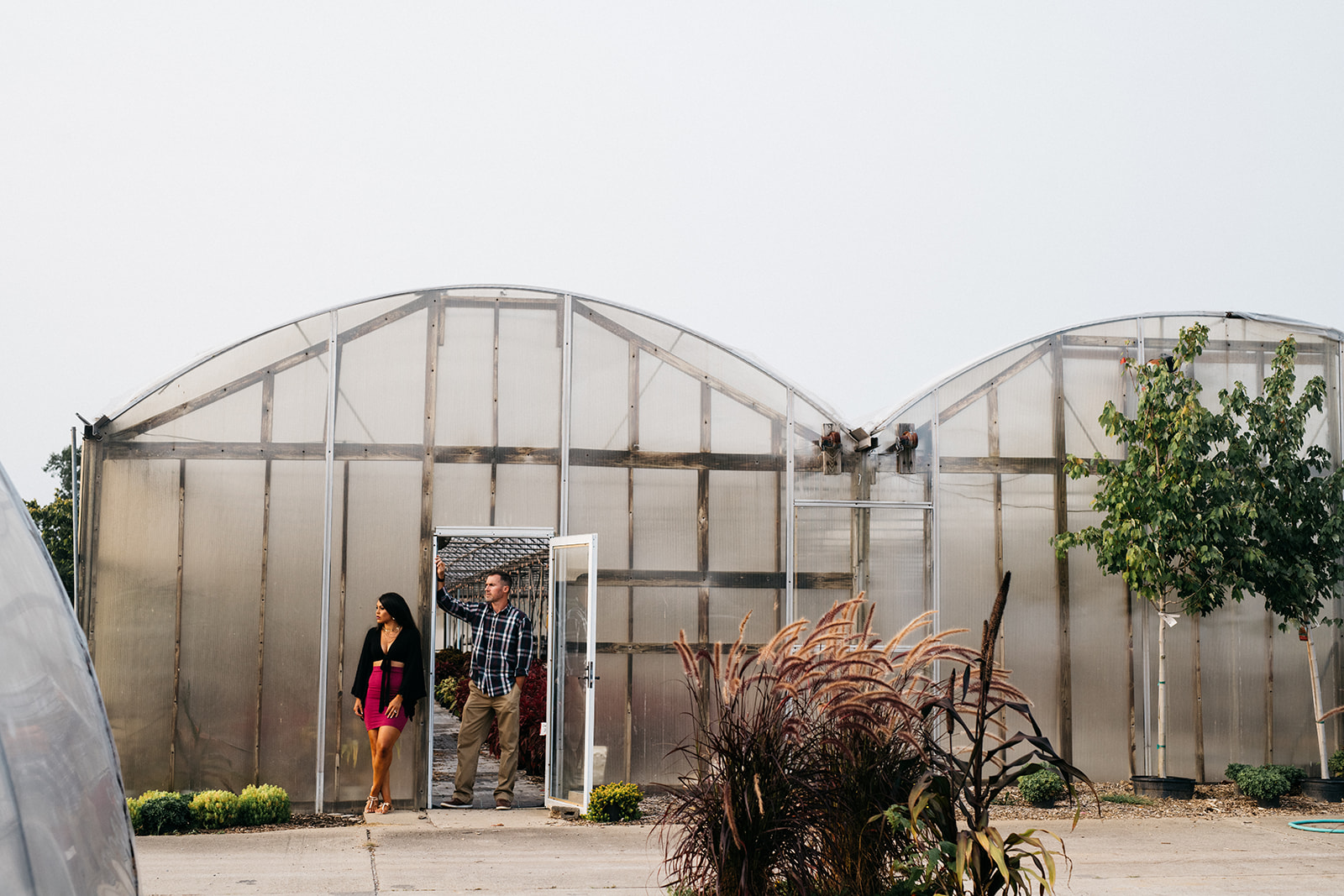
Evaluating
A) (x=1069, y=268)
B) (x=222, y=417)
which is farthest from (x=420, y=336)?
(x=1069, y=268)

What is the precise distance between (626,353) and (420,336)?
5.77 ft

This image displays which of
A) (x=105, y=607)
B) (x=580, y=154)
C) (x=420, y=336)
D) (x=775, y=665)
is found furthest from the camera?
(x=580, y=154)

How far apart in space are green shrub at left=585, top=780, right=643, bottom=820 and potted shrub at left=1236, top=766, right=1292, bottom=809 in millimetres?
5172

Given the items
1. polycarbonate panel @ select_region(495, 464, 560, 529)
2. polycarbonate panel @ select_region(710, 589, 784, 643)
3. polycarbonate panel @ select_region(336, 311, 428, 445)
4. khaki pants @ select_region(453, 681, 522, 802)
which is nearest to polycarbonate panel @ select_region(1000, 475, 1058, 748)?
polycarbonate panel @ select_region(710, 589, 784, 643)

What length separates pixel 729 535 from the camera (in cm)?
962

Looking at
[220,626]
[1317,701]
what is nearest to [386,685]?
[220,626]

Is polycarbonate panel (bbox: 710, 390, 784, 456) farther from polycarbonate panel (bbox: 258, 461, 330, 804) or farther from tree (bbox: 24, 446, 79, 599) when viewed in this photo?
tree (bbox: 24, 446, 79, 599)

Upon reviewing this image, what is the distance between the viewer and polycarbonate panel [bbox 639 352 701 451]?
9.64 metres

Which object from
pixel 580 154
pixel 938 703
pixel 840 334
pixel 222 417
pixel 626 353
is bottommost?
pixel 938 703

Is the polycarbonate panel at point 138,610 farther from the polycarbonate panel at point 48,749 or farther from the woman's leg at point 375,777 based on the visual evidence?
the polycarbonate panel at point 48,749

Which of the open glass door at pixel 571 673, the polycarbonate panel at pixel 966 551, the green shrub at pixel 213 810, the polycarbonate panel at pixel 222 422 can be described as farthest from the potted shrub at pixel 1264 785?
the polycarbonate panel at pixel 222 422

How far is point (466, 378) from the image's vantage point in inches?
372

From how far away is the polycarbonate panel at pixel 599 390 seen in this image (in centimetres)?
955

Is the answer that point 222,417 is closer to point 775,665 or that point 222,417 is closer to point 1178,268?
point 775,665
